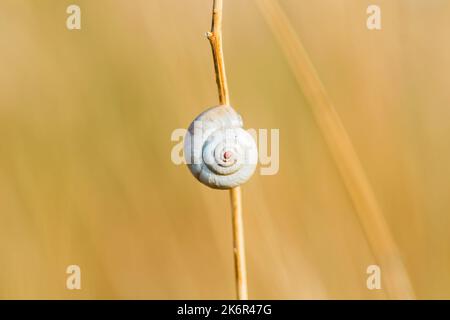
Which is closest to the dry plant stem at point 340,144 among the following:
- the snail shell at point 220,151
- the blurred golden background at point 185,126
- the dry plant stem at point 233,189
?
the snail shell at point 220,151

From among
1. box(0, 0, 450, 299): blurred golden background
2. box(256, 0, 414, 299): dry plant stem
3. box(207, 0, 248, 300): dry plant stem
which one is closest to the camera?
box(207, 0, 248, 300): dry plant stem

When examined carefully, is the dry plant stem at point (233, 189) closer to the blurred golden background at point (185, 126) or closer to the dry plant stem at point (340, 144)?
the dry plant stem at point (340, 144)

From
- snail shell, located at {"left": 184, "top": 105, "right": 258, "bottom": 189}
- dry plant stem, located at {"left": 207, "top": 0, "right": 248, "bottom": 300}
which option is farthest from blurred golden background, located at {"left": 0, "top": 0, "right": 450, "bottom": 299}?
dry plant stem, located at {"left": 207, "top": 0, "right": 248, "bottom": 300}

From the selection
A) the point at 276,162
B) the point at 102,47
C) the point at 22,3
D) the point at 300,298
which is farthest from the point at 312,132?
the point at 22,3

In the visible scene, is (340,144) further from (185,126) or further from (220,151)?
(185,126)

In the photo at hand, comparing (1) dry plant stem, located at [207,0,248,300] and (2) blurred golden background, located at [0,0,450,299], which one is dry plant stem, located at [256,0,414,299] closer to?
(1) dry plant stem, located at [207,0,248,300]
